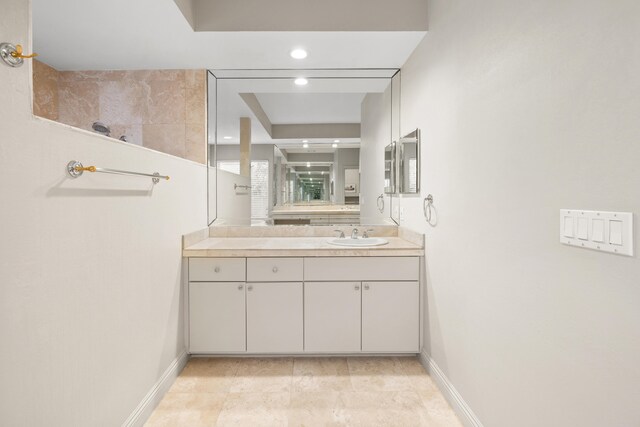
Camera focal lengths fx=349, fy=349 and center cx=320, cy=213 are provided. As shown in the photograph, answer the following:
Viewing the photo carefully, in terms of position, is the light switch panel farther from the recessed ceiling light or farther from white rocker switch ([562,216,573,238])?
the recessed ceiling light

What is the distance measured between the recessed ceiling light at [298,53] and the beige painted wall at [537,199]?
0.94m

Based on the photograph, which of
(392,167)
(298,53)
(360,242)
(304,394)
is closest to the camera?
(304,394)

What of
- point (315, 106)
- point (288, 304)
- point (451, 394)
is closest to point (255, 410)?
point (288, 304)

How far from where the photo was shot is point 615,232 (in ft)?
2.83

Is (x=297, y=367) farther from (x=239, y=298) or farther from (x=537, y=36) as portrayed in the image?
Answer: (x=537, y=36)

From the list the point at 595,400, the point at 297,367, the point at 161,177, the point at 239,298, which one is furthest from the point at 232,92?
the point at 595,400

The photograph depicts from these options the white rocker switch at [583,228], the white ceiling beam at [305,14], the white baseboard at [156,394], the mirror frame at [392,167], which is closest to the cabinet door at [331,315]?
the white baseboard at [156,394]

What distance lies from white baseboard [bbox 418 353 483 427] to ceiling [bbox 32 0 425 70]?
2104 millimetres

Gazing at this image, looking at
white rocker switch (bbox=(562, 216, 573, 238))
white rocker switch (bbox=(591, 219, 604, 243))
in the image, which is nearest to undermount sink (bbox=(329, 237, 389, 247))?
white rocker switch (bbox=(562, 216, 573, 238))

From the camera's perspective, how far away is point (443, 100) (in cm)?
196

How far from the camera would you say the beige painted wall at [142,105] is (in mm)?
2711

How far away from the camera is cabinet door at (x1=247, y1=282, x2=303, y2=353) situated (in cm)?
238

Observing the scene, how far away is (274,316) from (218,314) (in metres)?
0.38

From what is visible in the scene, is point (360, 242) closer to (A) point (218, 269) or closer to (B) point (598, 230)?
(A) point (218, 269)
